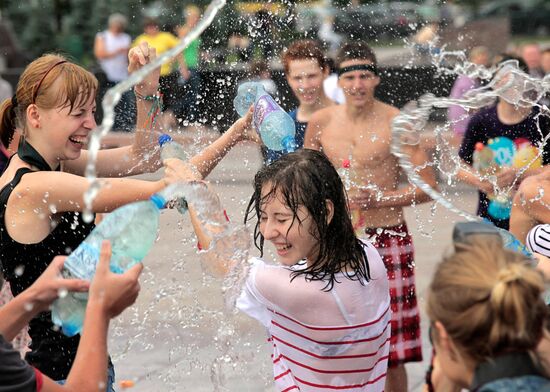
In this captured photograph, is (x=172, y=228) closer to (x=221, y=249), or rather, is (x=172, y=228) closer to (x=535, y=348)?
(x=221, y=249)

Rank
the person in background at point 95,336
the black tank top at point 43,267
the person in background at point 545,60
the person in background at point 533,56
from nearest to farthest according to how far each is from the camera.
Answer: the person in background at point 95,336
the black tank top at point 43,267
the person in background at point 545,60
the person in background at point 533,56

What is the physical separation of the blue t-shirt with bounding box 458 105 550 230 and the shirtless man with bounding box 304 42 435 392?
22.1 inches

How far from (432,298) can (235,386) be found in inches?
129

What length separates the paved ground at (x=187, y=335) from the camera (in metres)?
5.31

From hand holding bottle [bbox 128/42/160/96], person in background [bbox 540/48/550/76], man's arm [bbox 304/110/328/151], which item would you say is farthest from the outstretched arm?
person in background [bbox 540/48/550/76]

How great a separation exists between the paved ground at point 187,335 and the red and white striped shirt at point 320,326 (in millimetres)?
1231

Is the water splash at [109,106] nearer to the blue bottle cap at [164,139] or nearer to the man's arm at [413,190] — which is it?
the blue bottle cap at [164,139]

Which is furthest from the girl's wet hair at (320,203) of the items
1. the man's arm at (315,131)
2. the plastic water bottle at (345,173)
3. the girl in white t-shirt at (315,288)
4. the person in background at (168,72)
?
the person in background at (168,72)

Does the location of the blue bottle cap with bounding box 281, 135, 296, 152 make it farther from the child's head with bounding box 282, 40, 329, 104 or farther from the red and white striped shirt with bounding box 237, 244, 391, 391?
the child's head with bounding box 282, 40, 329, 104

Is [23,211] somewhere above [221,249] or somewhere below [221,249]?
above

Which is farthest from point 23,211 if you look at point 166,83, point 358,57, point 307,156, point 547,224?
point 166,83

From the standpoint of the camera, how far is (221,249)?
3170 millimetres

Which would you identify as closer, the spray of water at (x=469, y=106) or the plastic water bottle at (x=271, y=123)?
the plastic water bottle at (x=271, y=123)

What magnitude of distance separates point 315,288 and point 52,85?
44.5 inches
